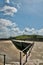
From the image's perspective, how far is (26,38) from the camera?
49.6 m

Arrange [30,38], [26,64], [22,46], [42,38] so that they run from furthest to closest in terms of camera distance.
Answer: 1. [30,38]
2. [42,38]
3. [22,46]
4. [26,64]

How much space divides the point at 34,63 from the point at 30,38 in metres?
38.2

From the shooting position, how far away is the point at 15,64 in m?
10.2

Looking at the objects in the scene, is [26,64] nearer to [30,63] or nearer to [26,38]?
[30,63]

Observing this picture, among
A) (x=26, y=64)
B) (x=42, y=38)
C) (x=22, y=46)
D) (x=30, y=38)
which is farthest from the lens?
(x=30, y=38)

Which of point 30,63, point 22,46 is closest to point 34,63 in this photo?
point 30,63

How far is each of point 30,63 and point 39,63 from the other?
47 centimetres

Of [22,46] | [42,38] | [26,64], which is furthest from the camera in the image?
[42,38]

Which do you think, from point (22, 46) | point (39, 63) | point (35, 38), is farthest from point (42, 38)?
point (39, 63)

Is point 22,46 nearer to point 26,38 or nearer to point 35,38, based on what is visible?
point 35,38

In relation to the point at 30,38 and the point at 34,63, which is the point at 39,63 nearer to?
the point at 34,63

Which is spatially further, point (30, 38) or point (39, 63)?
point (30, 38)

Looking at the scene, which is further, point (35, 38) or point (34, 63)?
point (35, 38)

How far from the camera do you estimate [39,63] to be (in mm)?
10516
